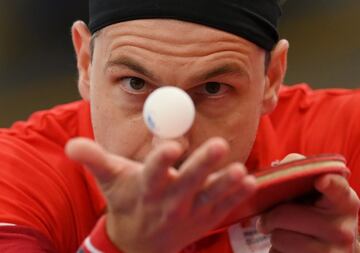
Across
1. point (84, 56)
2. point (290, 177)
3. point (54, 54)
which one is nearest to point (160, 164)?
point (290, 177)

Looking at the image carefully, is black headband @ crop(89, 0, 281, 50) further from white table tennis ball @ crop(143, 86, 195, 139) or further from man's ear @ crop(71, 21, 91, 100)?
white table tennis ball @ crop(143, 86, 195, 139)

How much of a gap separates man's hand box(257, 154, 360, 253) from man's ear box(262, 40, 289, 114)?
28cm

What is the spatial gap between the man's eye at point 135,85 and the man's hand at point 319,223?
0.78 feet

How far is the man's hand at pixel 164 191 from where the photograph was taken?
0.64 metres

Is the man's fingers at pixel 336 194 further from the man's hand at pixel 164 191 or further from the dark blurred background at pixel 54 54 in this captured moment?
the dark blurred background at pixel 54 54

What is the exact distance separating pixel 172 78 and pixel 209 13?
4.1 inches

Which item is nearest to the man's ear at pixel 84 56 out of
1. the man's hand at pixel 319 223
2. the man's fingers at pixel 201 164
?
the man's hand at pixel 319 223

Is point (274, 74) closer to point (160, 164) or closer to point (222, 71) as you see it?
point (222, 71)

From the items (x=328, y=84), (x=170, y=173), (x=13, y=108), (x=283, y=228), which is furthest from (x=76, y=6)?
(x=170, y=173)

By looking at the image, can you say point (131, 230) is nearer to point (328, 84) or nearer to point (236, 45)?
point (236, 45)

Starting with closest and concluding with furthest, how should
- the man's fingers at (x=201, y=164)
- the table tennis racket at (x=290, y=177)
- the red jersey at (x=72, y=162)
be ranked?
the man's fingers at (x=201, y=164)
the table tennis racket at (x=290, y=177)
the red jersey at (x=72, y=162)

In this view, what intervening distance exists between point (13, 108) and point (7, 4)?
412 millimetres

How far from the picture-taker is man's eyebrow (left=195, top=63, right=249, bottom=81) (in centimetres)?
94

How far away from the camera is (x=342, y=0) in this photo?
2.81 metres
